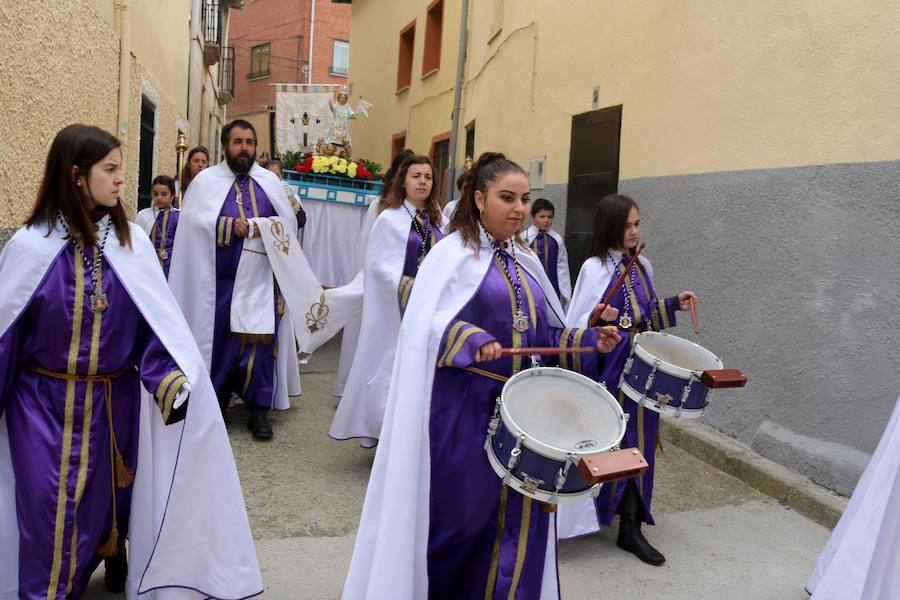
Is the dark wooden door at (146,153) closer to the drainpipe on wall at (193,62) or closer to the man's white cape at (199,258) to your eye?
the drainpipe on wall at (193,62)

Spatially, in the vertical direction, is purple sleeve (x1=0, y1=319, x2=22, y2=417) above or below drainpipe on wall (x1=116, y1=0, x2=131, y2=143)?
below

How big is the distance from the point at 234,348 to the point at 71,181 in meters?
2.87

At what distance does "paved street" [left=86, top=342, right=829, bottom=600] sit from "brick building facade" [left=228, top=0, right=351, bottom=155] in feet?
92.8

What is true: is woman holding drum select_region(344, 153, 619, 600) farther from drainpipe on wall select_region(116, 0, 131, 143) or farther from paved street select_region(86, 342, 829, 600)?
drainpipe on wall select_region(116, 0, 131, 143)

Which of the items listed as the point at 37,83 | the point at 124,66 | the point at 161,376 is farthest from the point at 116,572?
the point at 124,66

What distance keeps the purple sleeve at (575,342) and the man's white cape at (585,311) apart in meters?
1.13

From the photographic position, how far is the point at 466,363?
260 centimetres

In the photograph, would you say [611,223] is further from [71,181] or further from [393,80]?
[393,80]

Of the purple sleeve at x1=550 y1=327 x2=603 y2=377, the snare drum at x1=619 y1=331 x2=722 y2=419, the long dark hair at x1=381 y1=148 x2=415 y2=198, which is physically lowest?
the snare drum at x1=619 y1=331 x2=722 y2=419

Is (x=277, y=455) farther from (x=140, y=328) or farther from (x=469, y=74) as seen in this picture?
(x=469, y=74)

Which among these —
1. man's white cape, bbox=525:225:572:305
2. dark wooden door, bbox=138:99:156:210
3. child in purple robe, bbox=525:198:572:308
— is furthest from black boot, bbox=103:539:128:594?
dark wooden door, bbox=138:99:156:210

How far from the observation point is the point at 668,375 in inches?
144

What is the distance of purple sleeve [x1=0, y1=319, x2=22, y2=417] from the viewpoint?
2.71 metres

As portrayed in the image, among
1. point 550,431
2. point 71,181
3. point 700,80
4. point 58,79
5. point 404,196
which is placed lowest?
point 550,431
